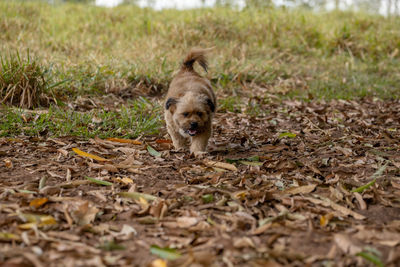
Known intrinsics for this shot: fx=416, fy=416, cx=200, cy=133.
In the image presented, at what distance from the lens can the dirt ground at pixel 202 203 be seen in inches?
86.0

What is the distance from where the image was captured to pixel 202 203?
114 inches

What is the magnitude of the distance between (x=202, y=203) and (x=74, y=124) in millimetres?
2336

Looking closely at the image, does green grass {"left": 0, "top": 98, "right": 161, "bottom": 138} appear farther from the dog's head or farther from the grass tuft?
the dog's head

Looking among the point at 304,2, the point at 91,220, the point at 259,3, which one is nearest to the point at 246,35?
the point at 259,3

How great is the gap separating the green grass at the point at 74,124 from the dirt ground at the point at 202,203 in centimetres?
18

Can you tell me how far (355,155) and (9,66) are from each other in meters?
4.35

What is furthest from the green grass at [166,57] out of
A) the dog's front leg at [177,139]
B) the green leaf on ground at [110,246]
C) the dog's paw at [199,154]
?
the green leaf on ground at [110,246]

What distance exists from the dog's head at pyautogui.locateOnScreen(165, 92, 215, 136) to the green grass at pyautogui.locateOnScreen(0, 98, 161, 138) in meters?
0.71

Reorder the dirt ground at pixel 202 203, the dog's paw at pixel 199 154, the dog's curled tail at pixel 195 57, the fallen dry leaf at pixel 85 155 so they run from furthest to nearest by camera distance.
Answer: the dog's curled tail at pixel 195 57 → the dog's paw at pixel 199 154 → the fallen dry leaf at pixel 85 155 → the dirt ground at pixel 202 203

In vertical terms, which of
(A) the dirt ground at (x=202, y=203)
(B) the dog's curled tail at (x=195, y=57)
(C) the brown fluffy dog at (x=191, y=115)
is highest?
(B) the dog's curled tail at (x=195, y=57)

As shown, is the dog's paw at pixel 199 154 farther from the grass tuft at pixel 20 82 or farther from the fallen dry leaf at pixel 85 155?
the grass tuft at pixel 20 82

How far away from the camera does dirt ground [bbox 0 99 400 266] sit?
7.17 ft

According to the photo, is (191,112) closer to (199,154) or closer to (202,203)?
(199,154)

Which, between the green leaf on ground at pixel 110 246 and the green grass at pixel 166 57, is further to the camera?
the green grass at pixel 166 57
